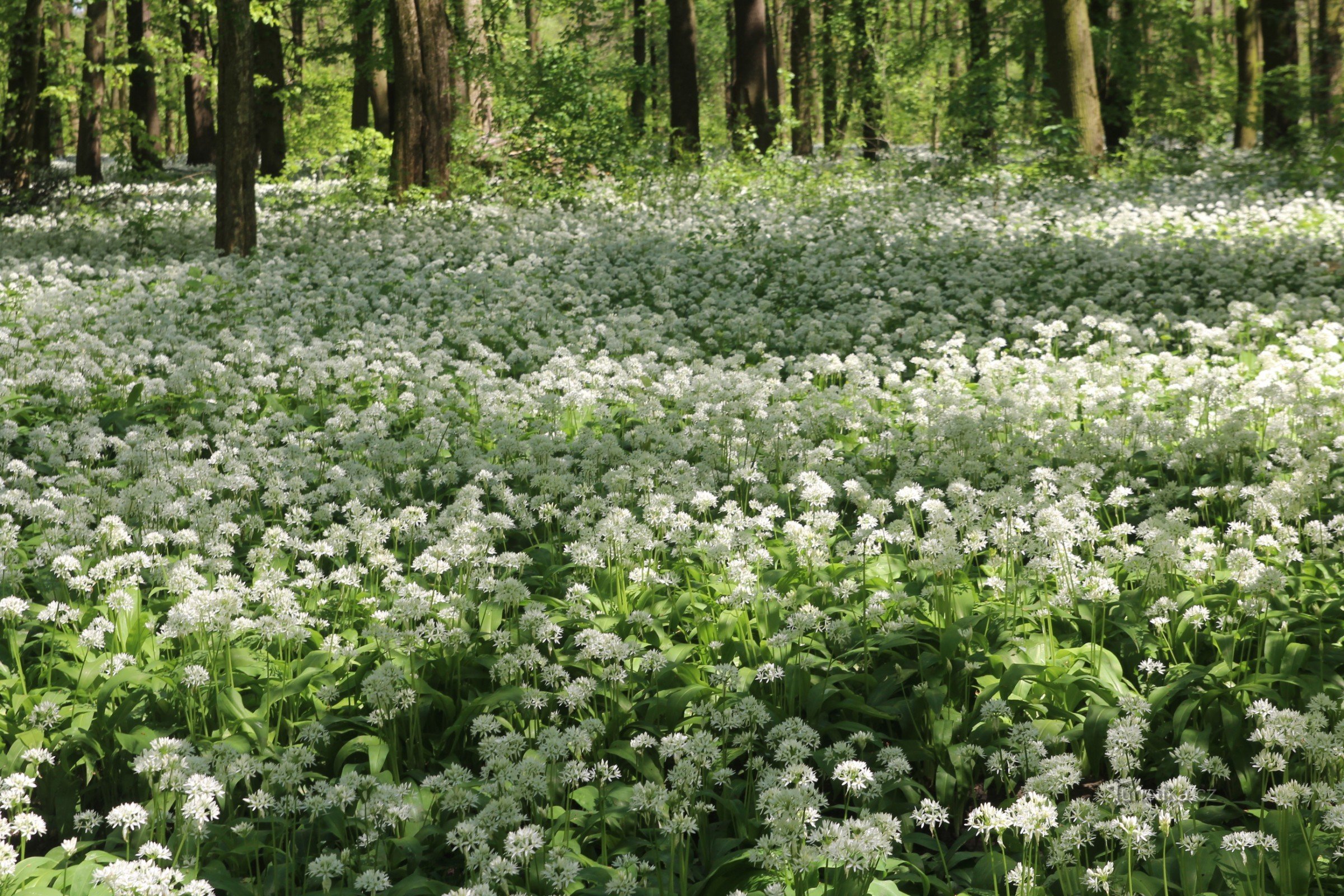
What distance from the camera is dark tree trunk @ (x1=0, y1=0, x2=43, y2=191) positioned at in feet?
54.4

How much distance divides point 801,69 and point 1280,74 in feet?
35.8

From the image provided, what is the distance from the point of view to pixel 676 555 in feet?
16.1

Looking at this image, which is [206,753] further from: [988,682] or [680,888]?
[988,682]

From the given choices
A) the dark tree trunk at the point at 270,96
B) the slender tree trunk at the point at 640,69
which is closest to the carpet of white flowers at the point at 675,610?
the dark tree trunk at the point at 270,96

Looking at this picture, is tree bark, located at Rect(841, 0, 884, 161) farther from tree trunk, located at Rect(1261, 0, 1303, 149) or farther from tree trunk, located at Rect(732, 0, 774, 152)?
tree trunk, located at Rect(1261, 0, 1303, 149)

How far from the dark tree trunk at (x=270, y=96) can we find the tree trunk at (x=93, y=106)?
3.29m

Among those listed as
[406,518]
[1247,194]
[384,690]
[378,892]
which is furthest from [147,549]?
[1247,194]

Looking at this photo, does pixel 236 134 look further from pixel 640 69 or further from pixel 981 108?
pixel 981 108

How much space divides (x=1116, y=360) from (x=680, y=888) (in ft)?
20.2

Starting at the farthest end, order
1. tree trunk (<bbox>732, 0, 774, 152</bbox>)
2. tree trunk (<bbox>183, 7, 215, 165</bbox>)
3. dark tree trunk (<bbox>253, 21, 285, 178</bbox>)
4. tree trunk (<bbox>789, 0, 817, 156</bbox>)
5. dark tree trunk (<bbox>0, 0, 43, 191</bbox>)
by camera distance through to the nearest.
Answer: tree trunk (<bbox>789, 0, 817, 156</bbox>) → tree trunk (<bbox>183, 7, 215, 165</bbox>) → tree trunk (<bbox>732, 0, 774, 152</bbox>) → dark tree trunk (<bbox>253, 21, 285, 178</bbox>) → dark tree trunk (<bbox>0, 0, 43, 191</bbox>)

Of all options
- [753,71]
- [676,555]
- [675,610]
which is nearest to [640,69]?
[753,71]

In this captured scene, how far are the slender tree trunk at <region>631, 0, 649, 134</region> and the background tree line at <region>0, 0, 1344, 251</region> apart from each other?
0.54ft

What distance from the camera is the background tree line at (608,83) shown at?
15.9 meters

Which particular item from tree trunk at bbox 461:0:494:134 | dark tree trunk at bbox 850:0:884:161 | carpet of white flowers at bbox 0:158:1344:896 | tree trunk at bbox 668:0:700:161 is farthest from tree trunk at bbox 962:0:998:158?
carpet of white flowers at bbox 0:158:1344:896
